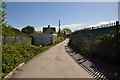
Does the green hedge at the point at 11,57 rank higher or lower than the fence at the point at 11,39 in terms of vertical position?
lower

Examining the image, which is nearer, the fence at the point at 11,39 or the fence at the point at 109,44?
the fence at the point at 109,44

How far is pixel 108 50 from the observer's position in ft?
29.6

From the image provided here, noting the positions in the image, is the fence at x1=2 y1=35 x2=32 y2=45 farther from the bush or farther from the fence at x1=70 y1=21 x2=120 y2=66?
the fence at x1=70 y1=21 x2=120 y2=66

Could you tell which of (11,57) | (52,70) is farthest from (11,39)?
(52,70)

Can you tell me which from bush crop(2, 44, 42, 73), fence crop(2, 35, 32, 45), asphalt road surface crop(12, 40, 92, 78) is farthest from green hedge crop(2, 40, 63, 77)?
fence crop(2, 35, 32, 45)

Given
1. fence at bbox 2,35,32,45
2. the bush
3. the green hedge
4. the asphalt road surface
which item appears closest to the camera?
the asphalt road surface

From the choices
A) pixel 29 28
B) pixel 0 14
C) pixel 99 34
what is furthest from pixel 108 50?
pixel 29 28

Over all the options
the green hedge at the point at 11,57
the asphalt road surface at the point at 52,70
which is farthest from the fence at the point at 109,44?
the green hedge at the point at 11,57

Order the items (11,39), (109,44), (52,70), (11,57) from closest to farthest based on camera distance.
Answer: (52,70), (109,44), (11,57), (11,39)

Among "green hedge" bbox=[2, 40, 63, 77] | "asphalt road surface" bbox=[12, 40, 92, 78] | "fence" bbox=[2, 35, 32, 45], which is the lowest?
"asphalt road surface" bbox=[12, 40, 92, 78]

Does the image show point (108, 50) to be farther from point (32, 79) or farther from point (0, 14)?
point (0, 14)

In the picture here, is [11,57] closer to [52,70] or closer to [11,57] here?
[11,57]

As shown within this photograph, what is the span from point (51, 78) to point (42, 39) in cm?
4308

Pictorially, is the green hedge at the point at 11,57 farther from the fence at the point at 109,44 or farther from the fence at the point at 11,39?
the fence at the point at 109,44
